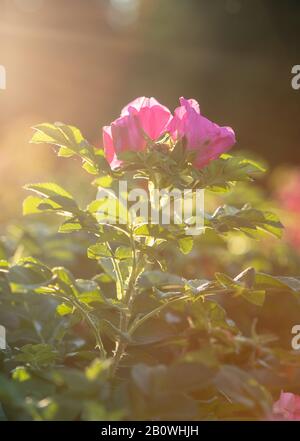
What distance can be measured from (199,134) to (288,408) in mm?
454

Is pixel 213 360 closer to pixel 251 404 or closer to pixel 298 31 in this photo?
pixel 251 404

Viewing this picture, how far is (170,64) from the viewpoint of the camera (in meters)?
7.79

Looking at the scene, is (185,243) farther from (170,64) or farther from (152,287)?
(170,64)

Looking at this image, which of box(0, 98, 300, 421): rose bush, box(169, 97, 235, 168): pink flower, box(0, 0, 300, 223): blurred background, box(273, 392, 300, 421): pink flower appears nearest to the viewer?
box(0, 98, 300, 421): rose bush

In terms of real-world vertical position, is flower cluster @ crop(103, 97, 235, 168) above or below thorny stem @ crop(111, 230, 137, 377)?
above

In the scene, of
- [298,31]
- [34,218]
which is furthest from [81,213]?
[298,31]

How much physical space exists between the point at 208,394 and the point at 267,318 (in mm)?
757

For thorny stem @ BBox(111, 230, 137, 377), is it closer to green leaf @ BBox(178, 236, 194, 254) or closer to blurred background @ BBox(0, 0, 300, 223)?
green leaf @ BBox(178, 236, 194, 254)

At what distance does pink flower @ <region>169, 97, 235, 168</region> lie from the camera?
1.09 meters

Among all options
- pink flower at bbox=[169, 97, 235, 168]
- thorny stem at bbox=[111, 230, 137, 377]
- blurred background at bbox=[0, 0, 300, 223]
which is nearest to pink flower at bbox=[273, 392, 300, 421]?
thorny stem at bbox=[111, 230, 137, 377]

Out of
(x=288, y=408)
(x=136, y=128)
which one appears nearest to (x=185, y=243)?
(x=136, y=128)

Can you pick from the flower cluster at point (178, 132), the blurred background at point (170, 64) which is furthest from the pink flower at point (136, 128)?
the blurred background at point (170, 64)

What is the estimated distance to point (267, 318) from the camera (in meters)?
1.92

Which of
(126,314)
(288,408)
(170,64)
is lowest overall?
(288,408)
